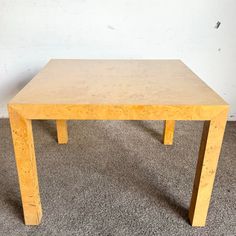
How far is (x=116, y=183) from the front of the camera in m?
1.11

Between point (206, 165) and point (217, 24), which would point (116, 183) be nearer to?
point (206, 165)

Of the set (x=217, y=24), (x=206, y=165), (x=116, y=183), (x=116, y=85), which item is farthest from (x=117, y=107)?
(x=217, y=24)

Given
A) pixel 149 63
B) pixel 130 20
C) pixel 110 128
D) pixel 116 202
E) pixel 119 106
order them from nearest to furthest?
1. pixel 119 106
2. pixel 116 202
3. pixel 149 63
4. pixel 130 20
5. pixel 110 128

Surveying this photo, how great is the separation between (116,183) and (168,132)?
17.1 inches

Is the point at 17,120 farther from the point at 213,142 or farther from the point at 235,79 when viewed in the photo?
the point at 235,79

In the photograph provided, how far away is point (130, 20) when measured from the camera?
146 centimetres

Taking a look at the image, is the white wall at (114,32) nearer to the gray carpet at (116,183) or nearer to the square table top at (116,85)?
the square table top at (116,85)

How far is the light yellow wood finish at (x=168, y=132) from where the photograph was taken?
135 centimetres

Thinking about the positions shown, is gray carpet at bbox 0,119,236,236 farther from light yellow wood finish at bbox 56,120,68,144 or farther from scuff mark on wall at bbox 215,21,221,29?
scuff mark on wall at bbox 215,21,221,29

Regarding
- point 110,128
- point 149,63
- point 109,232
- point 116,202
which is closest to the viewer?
point 109,232

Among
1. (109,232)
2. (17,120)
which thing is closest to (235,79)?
(109,232)

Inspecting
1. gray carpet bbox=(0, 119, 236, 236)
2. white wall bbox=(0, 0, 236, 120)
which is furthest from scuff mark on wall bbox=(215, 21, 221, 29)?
gray carpet bbox=(0, 119, 236, 236)

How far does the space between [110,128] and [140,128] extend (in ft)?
0.60

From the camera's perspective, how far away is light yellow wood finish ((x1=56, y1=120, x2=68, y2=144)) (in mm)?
1351
